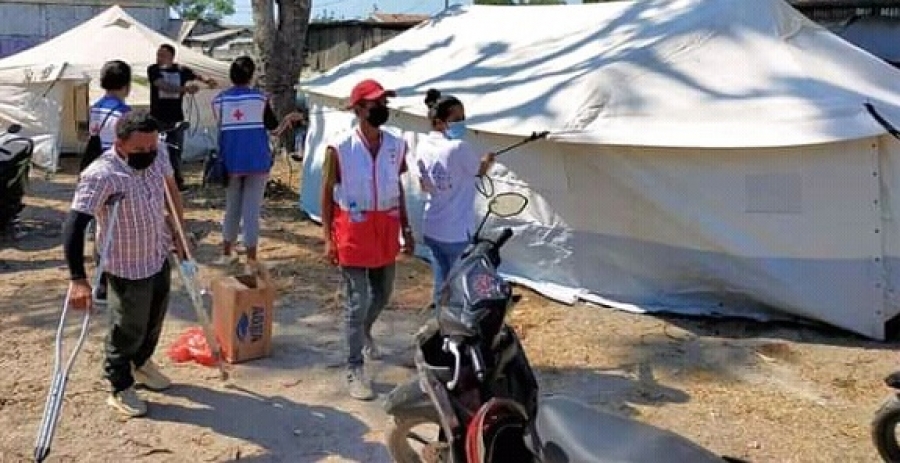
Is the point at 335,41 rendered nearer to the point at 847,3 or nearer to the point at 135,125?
the point at 847,3

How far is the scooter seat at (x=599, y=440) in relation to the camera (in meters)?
2.99

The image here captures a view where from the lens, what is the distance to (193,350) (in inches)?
238

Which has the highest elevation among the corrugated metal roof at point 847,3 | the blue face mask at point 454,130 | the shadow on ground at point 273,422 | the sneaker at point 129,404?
the corrugated metal roof at point 847,3

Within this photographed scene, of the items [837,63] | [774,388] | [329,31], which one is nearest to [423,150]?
[774,388]

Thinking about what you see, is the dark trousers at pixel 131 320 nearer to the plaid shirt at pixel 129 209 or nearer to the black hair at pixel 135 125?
the plaid shirt at pixel 129 209

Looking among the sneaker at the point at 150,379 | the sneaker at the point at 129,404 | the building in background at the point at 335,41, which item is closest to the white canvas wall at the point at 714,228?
the sneaker at the point at 150,379

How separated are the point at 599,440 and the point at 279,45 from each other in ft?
34.2

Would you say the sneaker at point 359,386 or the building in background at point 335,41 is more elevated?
the building in background at point 335,41

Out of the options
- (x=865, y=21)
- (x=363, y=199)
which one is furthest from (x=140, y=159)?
(x=865, y=21)

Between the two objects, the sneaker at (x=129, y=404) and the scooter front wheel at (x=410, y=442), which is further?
the sneaker at (x=129, y=404)

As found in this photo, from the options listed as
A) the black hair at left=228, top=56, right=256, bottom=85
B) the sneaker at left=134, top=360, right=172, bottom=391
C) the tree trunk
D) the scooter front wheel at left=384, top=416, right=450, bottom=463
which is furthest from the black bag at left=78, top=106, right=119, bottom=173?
the tree trunk

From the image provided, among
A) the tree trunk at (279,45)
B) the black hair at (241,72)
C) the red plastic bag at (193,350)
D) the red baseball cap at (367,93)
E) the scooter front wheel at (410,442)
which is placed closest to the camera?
the scooter front wheel at (410,442)

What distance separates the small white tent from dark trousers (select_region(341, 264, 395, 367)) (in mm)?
9456

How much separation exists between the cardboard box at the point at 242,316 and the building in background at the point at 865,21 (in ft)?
33.2
